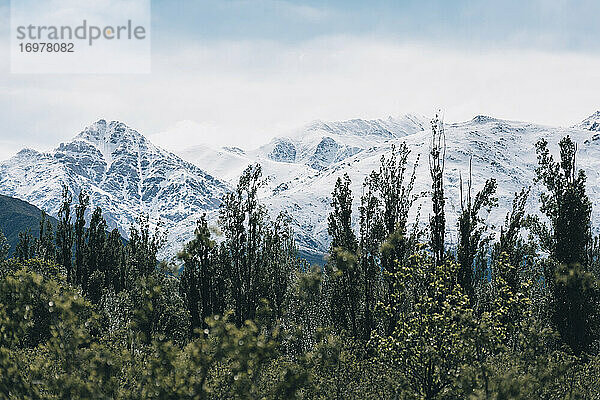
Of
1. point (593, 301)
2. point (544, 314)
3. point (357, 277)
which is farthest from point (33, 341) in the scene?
point (593, 301)

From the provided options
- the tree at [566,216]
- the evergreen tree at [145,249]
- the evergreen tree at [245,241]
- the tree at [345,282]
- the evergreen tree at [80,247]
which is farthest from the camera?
the evergreen tree at [80,247]

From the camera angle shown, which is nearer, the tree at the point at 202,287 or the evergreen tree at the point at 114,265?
the tree at the point at 202,287

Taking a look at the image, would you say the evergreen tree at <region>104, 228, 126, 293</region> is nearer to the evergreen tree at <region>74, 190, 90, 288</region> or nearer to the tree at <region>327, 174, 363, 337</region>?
the evergreen tree at <region>74, 190, 90, 288</region>

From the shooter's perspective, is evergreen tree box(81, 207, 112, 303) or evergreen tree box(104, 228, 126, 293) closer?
evergreen tree box(81, 207, 112, 303)

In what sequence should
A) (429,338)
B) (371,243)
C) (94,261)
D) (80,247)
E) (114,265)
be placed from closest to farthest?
(429,338), (371,243), (80,247), (94,261), (114,265)

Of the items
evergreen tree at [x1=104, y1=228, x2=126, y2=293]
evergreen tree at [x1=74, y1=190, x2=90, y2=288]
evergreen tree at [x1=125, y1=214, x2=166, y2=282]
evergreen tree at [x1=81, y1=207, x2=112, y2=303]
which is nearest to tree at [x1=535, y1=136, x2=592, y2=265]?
evergreen tree at [x1=125, y1=214, x2=166, y2=282]

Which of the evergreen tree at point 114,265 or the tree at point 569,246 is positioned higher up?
the tree at point 569,246

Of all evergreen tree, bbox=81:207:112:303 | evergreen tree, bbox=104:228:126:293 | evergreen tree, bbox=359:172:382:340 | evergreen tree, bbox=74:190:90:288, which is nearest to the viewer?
evergreen tree, bbox=359:172:382:340

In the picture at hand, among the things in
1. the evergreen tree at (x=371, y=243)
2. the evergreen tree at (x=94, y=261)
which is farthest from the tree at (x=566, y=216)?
the evergreen tree at (x=94, y=261)

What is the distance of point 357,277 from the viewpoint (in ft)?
109

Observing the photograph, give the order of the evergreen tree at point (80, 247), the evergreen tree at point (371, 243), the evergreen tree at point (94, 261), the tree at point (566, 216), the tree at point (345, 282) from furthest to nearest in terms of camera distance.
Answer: the evergreen tree at point (94, 261)
the evergreen tree at point (80, 247)
the evergreen tree at point (371, 243)
the tree at point (566, 216)
the tree at point (345, 282)

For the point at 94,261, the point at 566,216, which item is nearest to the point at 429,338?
the point at 566,216

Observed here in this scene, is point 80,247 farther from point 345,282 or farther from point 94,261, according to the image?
point 345,282

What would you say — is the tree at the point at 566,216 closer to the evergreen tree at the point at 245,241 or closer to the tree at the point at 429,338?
the evergreen tree at the point at 245,241
